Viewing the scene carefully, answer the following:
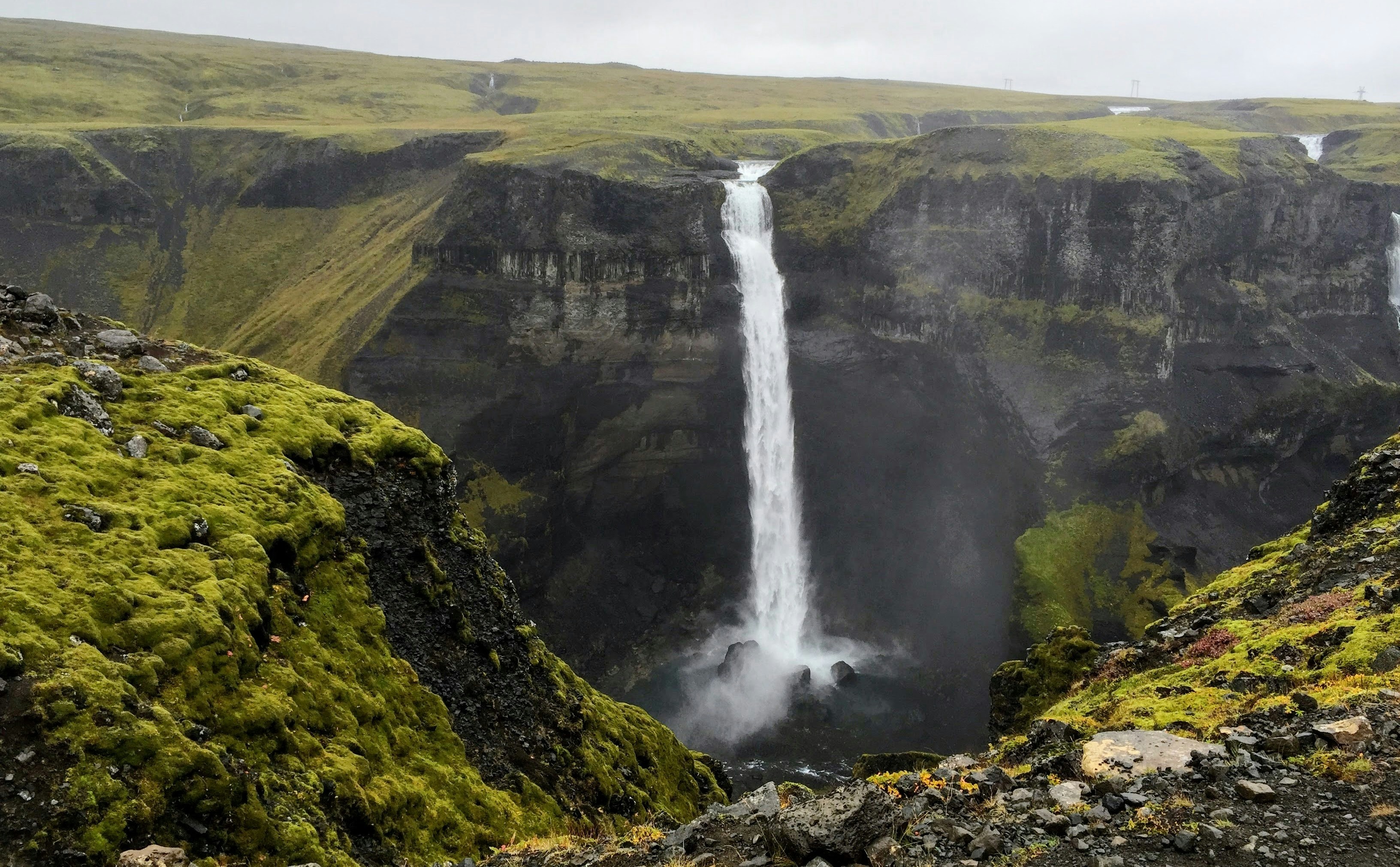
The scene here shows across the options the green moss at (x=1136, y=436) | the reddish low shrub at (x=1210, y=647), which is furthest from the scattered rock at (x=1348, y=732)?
the green moss at (x=1136, y=436)

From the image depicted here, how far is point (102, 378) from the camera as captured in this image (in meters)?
17.1

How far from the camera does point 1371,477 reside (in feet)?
76.4

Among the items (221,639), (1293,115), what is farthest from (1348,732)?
(1293,115)

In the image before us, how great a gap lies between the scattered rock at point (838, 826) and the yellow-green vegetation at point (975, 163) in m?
59.3

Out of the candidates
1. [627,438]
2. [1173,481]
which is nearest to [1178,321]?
[1173,481]

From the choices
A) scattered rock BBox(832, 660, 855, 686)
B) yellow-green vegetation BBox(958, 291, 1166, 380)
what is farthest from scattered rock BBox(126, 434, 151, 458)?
yellow-green vegetation BBox(958, 291, 1166, 380)

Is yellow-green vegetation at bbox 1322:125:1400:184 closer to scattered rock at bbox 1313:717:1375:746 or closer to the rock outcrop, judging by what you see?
scattered rock at bbox 1313:717:1375:746

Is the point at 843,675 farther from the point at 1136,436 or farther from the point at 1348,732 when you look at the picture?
the point at 1348,732

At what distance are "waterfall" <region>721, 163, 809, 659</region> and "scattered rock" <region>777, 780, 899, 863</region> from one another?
164 ft

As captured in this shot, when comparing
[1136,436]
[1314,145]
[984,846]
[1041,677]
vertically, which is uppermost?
[1314,145]

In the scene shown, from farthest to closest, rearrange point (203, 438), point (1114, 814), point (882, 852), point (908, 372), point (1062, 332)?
point (908, 372) < point (1062, 332) < point (203, 438) < point (1114, 814) < point (882, 852)

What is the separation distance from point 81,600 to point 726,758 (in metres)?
40.6

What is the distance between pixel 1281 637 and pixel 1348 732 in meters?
7.05

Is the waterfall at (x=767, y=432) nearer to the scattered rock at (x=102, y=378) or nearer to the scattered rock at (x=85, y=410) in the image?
the scattered rock at (x=102, y=378)
